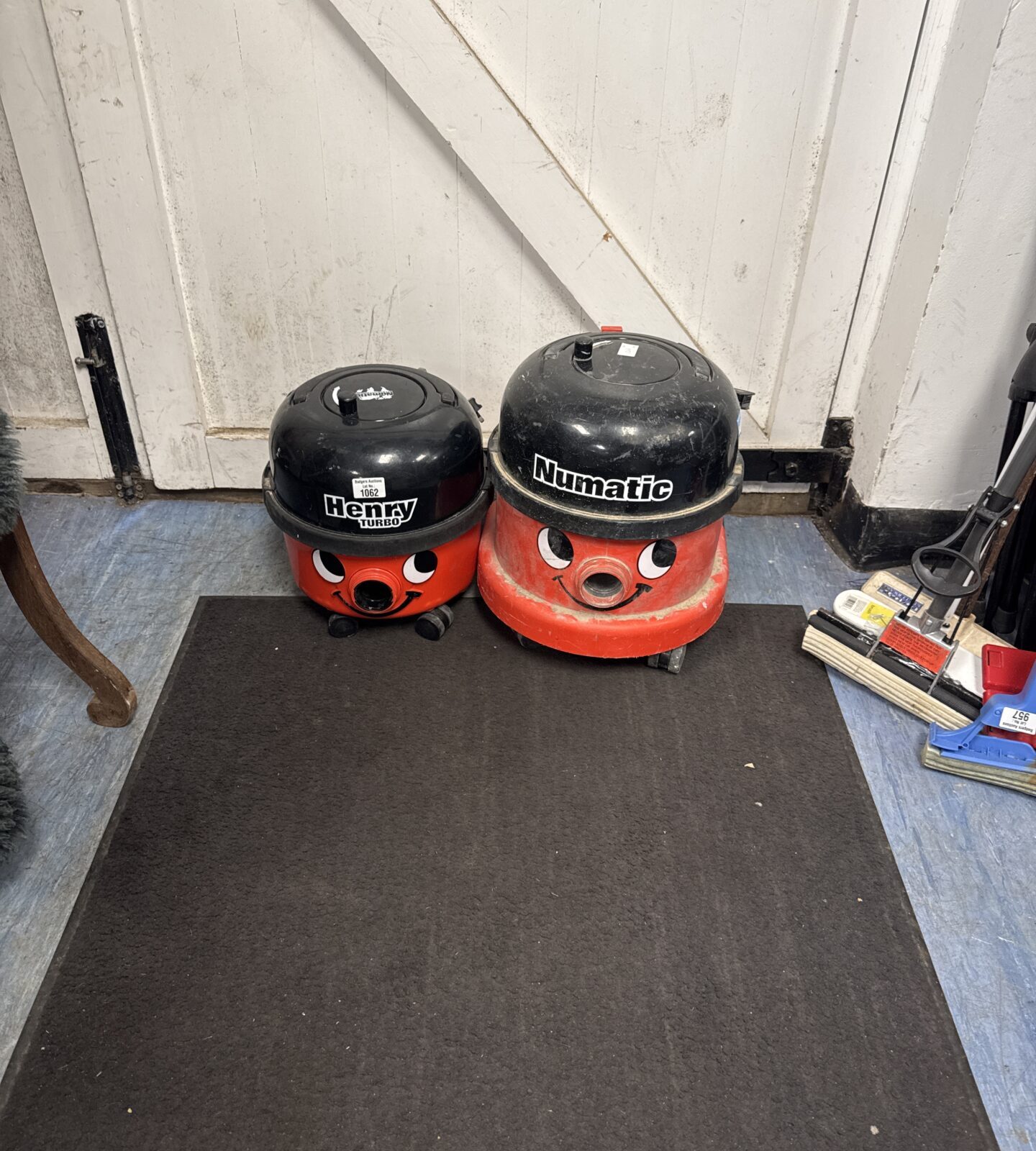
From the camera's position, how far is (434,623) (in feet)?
6.00

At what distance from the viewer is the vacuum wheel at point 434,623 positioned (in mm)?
1834

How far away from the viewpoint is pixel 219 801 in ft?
4.98

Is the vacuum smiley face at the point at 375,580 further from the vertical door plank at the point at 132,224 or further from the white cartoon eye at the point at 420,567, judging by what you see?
the vertical door plank at the point at 132,224

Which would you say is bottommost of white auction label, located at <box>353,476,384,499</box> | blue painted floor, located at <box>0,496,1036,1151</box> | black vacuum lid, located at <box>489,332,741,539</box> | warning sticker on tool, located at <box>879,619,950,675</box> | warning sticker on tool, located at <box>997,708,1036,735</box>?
blue painted floor, located at <box>0,496,1036,1151</box>

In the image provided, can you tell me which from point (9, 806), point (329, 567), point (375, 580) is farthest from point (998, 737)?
point (9, 806)

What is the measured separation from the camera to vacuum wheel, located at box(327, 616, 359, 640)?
72.3 inches

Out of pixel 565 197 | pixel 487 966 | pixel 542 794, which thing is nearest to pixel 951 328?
pixel 565 197

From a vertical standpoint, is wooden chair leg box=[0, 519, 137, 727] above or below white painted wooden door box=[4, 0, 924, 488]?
below

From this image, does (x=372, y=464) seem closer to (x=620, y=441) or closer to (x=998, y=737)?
(x=620, y=441)

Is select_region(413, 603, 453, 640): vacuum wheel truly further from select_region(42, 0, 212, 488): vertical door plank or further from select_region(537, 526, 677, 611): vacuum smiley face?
select_region(42, 0, 212, 488): vertical door plank

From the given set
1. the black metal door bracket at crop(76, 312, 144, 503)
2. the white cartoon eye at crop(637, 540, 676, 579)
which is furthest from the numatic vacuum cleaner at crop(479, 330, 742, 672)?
the black metal door bracket at crop(76, 312, 144, 503)

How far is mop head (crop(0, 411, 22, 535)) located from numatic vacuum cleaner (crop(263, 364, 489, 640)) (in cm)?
46

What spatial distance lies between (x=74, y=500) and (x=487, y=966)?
1633 mm

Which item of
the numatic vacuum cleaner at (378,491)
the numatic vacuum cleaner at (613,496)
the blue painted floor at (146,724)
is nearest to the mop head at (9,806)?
the blue painted floor at (146,724)
